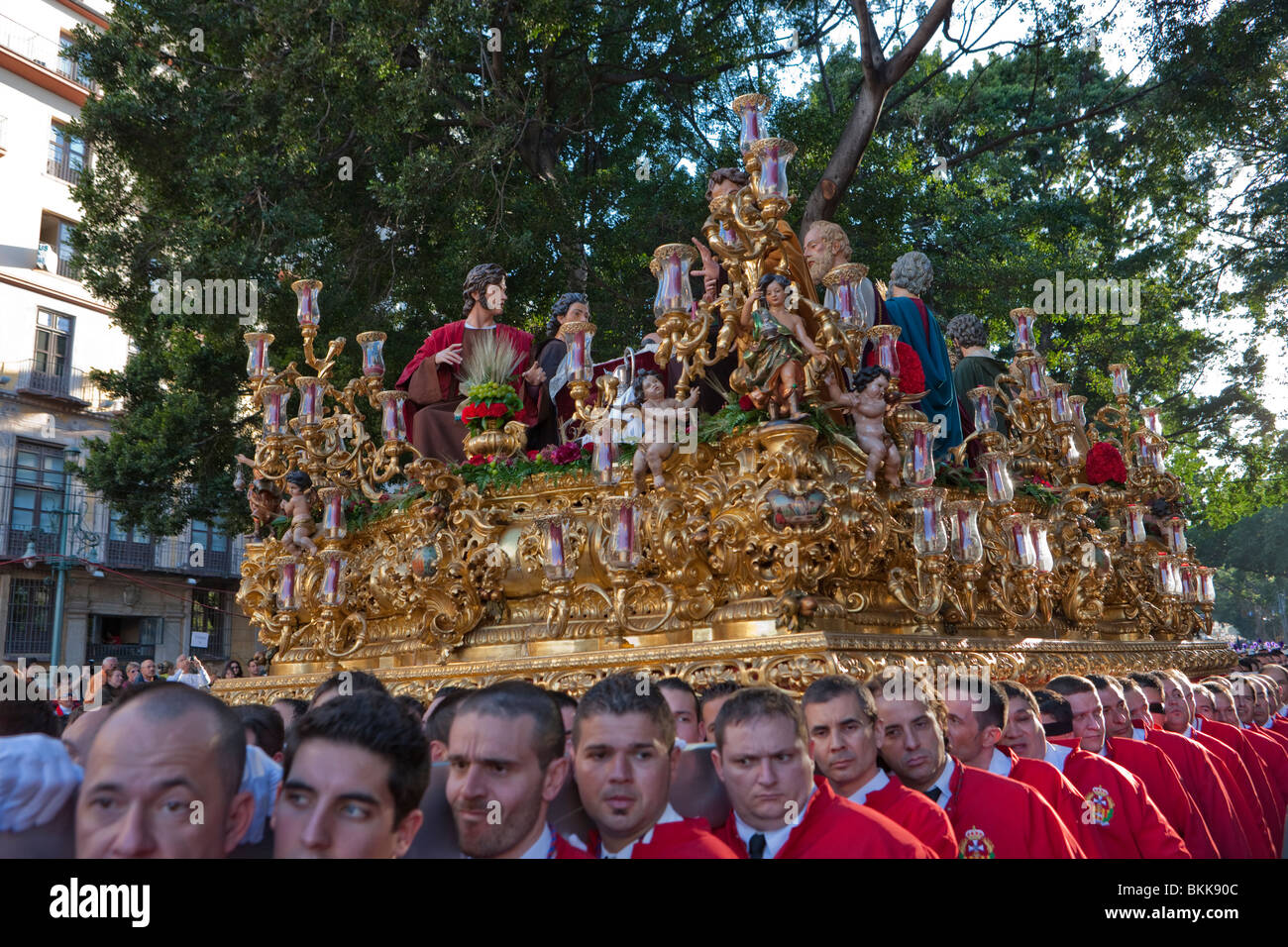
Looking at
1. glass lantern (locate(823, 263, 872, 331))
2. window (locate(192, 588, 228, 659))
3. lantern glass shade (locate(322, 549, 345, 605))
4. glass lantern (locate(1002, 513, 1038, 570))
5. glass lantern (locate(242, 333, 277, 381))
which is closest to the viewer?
glass lantern (locate(823, 263, 872, 331))

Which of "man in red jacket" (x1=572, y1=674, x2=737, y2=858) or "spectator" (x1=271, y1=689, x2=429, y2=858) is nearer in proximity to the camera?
"spectator" (x1=271, y1=689, x2=429, y2=858)

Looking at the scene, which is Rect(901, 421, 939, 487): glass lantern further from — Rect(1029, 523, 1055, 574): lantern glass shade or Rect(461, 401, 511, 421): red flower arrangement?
Rect(461, 401, 511, 421): red flower arrangement

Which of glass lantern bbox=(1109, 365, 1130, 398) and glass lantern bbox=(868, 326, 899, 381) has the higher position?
glass lantern bbox=(1109, 365, 1130, 398)

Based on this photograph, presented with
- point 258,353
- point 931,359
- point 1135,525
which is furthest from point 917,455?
point 258,353

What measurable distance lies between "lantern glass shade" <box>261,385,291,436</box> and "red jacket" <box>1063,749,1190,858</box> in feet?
22.3

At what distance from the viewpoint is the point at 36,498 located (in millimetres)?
27125

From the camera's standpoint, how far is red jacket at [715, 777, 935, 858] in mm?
3146

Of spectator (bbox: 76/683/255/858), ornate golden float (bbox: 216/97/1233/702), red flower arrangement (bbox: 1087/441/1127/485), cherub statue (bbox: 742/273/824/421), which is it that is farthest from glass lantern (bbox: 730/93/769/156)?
spectator (bbox: 76/683/255/858)

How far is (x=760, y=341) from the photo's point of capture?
684 centimetres

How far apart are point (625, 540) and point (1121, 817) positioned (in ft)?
10.5

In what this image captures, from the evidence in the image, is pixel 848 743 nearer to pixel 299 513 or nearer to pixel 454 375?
pixel 299 513

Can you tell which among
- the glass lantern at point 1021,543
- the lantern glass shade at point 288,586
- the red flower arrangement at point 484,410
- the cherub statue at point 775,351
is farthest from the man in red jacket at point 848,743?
the lantern glass shade at point 288,586

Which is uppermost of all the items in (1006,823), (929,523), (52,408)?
(52,408)

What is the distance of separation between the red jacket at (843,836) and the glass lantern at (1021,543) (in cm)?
479
